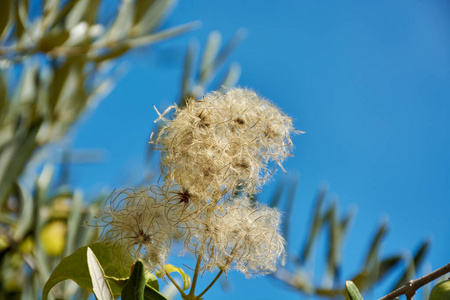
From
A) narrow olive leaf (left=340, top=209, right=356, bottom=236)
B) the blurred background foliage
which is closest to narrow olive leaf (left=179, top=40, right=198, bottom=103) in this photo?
the blurred background foliage

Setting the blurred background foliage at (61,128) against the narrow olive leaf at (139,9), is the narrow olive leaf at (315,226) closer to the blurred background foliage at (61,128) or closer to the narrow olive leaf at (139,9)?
the blurred background foliage at (61,128)

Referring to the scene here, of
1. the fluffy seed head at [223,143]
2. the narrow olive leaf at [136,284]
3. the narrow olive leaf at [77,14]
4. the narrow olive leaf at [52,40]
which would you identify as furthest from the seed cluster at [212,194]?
the narrow olive leaf at [77,14]

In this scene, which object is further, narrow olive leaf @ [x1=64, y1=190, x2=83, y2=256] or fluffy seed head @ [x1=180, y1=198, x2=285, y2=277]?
narrow olive leaf @ [x1=64, y1=190, x2=83, y2=256]

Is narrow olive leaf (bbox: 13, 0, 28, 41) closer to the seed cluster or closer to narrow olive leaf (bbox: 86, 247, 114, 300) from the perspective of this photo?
the seed cluster

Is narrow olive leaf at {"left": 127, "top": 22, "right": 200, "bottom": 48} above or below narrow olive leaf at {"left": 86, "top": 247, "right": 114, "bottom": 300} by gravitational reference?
above

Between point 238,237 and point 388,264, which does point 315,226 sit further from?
point 238,237

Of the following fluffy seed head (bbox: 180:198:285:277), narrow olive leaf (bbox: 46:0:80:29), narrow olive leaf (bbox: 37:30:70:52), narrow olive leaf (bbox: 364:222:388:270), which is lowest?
fluffy seed head (bbox: 180:198:285:277)

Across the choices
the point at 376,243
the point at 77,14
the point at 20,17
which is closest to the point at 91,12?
the point at 77,14
